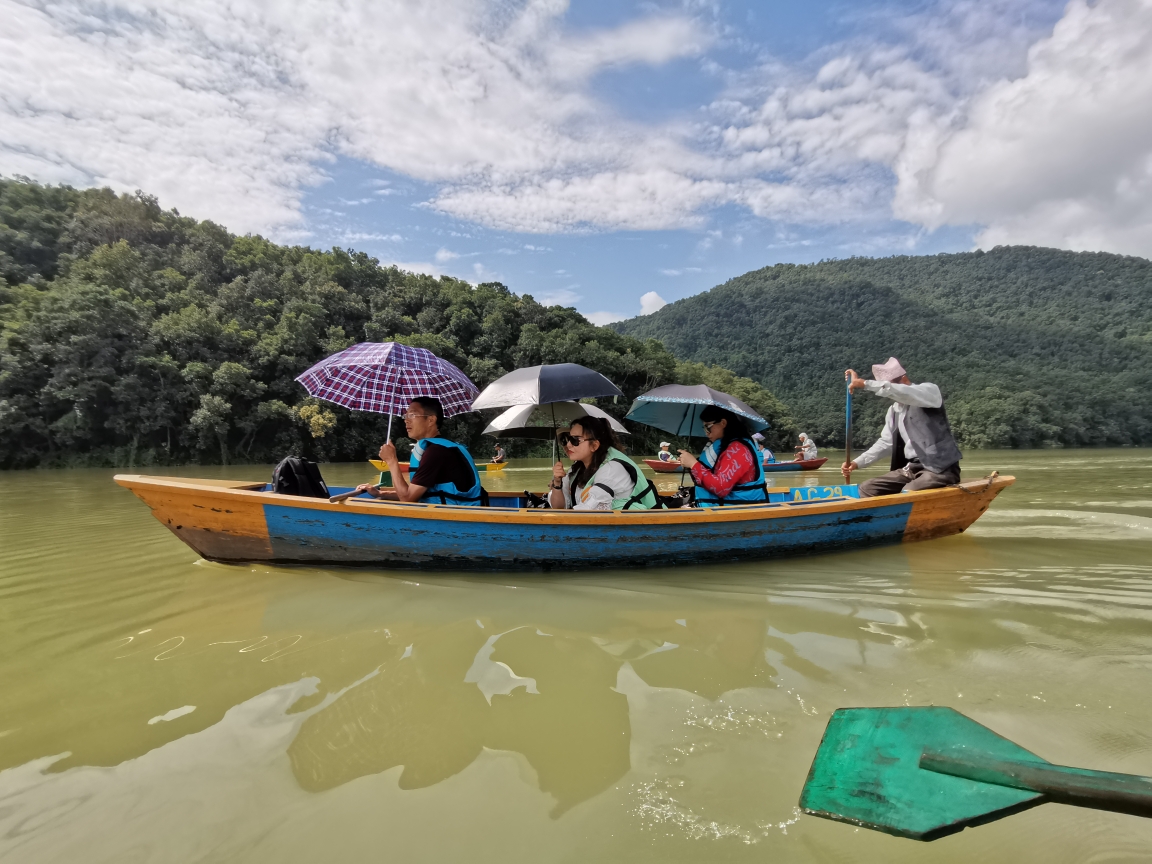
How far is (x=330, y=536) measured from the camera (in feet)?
14.3

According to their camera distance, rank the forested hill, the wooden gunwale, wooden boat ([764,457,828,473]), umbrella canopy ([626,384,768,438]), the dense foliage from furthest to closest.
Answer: the forested hill < the dense foliage < wooden boat ([764,457,828,473]) < umbrella canopy ([626,384,768,438]) < the wooden gunwale

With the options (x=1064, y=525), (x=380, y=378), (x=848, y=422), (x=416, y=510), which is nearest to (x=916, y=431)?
(x=848, y=422)

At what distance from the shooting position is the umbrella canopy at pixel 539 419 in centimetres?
527

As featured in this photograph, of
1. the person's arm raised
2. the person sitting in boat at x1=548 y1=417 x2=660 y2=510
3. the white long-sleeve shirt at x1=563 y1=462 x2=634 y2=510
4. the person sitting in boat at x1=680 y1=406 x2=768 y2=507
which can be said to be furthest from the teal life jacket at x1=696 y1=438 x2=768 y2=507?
the person's arm raised

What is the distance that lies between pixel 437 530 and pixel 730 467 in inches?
103

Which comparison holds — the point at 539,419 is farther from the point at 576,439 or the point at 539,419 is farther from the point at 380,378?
the point at 380,378

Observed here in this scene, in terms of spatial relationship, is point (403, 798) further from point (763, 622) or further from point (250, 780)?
point (763, 622)

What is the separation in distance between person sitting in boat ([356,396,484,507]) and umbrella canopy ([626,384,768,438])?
5.78 ft

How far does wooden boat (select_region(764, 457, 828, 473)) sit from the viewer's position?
48.8 ft

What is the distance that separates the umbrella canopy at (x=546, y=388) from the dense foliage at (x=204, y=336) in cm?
2146

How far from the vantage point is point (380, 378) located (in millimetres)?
5098

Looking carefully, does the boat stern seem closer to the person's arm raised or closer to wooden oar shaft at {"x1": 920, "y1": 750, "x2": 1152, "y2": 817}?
wooden oar shaft at {"x1": 920, "y1": 750, "x2": 1152, "y2": 817}

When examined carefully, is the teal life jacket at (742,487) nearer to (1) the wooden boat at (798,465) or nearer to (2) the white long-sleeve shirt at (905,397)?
(2) the white long-sleeve shirt at (905,397)

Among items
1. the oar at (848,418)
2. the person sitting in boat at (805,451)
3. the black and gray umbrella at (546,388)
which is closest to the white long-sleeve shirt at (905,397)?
the oar at (848,418)
